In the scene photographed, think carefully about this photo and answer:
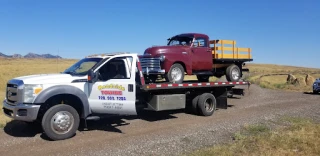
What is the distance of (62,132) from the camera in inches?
297

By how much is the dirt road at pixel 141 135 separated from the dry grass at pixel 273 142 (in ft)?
1.66

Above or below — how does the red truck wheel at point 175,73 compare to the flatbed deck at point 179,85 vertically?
above

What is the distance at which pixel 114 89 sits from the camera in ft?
27.4

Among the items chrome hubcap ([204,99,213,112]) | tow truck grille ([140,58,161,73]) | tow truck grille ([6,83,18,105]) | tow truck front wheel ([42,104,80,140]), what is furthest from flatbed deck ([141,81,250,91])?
tow truck grille ([6,83,18,105])

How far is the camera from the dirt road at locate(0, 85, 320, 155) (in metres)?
6.75

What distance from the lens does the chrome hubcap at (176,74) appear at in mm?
10684

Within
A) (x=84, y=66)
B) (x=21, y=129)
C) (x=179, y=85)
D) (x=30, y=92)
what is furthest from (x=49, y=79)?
(x=179, y=85)

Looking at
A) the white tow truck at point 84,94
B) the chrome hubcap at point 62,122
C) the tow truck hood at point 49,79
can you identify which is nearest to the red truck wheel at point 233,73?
the white tow truck at point 84,94

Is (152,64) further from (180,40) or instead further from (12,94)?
(12,94)

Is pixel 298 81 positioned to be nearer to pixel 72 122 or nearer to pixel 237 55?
pixel 237 55

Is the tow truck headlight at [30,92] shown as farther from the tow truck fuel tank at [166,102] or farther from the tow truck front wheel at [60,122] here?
the tow truck fuel tank at [166,102]

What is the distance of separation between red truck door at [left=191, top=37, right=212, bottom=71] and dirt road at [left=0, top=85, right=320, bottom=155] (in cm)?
183

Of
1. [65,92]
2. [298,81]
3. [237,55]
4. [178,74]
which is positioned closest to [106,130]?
[65,92]

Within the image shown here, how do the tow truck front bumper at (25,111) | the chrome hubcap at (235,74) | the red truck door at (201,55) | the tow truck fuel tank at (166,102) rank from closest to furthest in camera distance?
the tow truck front bumper at (25,111)
the tow truck fuel tank at (166,102)
the red truck door at (201,55)
the chrome hubcap at (235,74)
